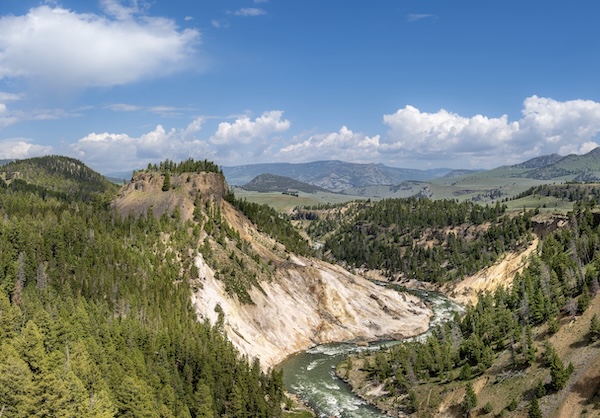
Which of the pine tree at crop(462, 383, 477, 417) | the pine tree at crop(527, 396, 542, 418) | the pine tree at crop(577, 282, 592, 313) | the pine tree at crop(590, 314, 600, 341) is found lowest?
the pine tree at crop(462, 383, 477, 417)

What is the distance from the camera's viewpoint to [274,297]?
131500mm

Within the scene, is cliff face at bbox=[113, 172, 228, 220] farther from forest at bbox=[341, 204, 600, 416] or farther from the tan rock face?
forest at bbox=[341, 204, 600, 416]

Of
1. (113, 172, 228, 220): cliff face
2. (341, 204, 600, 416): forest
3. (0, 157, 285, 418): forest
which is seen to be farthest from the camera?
(113, 172, 228, 220): cliff face

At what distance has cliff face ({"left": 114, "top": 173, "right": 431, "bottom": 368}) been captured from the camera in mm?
118438

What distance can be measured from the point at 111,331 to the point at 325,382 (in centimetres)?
4345

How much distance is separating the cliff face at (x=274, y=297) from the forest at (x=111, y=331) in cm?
658

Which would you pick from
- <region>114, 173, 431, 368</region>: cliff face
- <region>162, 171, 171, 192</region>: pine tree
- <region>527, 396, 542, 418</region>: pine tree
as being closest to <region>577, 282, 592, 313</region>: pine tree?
<region>527, 396, 542, 418</region>: pine tree

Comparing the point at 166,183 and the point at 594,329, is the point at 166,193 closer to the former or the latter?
the point at 166,183

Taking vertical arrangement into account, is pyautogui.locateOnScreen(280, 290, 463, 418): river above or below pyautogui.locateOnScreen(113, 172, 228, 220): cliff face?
below

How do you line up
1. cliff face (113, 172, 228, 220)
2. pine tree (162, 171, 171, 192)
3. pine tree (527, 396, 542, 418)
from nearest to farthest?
pine tree (527, 396, 542, 418), cliff face (113, 172, 228, 220), pine tree (162, 171, 171, 192)

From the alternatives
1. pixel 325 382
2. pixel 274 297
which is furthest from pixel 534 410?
pixel 274 297

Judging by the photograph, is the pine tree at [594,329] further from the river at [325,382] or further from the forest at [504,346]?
the river at [325,382]

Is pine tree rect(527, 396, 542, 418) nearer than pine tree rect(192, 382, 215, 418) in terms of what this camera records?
Yes

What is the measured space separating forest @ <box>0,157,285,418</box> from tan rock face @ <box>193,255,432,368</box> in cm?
776
